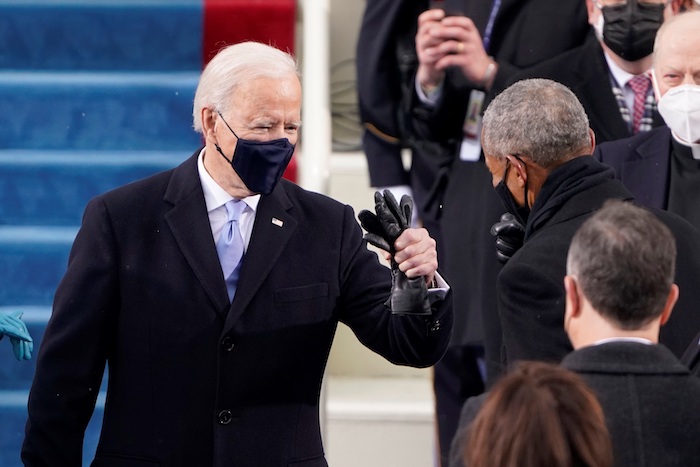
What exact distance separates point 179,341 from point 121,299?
0.56ft

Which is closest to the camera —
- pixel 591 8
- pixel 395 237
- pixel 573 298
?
pixel 573 298

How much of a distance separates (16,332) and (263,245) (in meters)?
0.70

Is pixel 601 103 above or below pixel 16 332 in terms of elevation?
above

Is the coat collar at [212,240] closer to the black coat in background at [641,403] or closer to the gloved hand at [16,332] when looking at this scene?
the gloved hand at [16,332]

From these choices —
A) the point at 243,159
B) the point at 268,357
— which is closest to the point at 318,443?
the point at 268,357

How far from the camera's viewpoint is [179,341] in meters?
3.13

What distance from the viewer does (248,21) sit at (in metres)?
5.48

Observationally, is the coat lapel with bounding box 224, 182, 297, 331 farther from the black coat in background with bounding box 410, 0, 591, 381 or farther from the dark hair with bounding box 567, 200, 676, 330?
the black coat in background with bounding box 410, 0, 591, 381

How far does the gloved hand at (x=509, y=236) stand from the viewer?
3602mm

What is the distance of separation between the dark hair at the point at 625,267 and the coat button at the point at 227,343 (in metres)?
1.00

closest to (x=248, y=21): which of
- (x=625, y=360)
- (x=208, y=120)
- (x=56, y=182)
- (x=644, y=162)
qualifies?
(x=56, y=182)

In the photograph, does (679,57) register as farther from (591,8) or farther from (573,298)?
(573,298)

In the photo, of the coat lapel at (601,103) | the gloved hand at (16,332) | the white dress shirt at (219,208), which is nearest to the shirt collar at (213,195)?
the white dress shirt at (219,208)

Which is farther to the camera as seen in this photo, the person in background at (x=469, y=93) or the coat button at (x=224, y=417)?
the person in background at (x=469, y=93)
